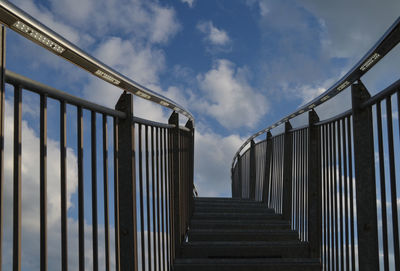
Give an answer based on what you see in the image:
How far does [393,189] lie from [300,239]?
7.03 feet

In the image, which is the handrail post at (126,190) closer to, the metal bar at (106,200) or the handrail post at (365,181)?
the metal bar at (106,200)

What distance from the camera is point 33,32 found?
55.3 inches

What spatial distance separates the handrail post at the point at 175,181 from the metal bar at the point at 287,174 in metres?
1.59

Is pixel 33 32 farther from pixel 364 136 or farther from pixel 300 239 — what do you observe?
pixel 300 239

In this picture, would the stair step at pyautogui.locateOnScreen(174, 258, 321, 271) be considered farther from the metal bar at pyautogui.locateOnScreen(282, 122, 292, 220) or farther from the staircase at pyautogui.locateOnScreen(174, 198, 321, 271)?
the metal bar at pyautogui.locateOnScreen(282, 122, 292, 220)

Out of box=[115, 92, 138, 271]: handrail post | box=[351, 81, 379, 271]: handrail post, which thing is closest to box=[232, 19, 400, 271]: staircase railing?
box=[351, 81, 379, 271]: handrail post

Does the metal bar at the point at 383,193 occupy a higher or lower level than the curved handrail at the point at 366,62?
lower

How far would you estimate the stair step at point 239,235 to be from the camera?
12.9 feet

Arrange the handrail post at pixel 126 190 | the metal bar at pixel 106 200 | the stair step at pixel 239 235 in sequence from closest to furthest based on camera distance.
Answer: the metal bar at pixel 106 200 < the handrail post at pixel 126 190 < the stair step at pixel 239 235

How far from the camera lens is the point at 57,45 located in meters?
1.56

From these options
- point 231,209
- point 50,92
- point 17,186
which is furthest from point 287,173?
point 17,186

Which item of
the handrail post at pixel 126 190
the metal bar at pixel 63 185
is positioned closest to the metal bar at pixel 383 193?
the handrail post at pixel 126 190

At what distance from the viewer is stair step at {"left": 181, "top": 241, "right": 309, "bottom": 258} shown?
11.7ft

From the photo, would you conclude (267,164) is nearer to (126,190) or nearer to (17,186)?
(126,190)
